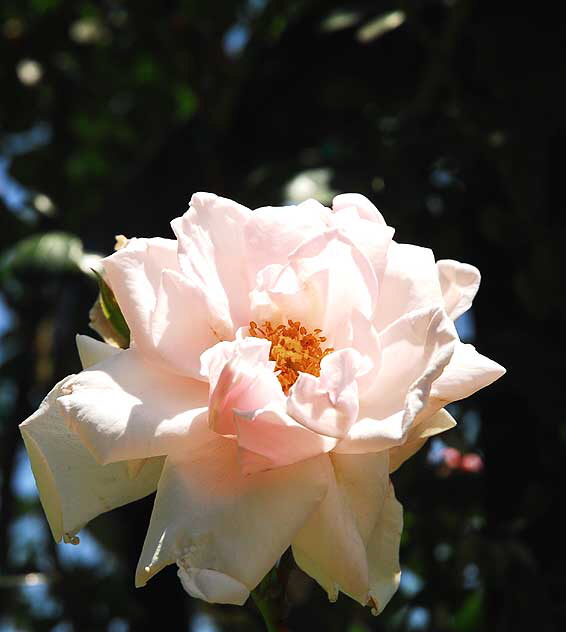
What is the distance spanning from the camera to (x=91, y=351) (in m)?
0.67

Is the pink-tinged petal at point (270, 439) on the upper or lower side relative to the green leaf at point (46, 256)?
upper

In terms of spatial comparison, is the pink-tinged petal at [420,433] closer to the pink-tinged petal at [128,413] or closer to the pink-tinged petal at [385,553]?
the pink-tinged petal at [385,553]

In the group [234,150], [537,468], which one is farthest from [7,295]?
[537,468]

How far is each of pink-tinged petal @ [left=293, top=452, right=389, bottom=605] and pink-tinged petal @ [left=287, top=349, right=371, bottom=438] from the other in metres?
0.04

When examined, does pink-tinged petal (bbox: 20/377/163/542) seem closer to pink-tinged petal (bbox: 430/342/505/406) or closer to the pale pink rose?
the pale pink rose

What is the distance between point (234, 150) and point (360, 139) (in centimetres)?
27

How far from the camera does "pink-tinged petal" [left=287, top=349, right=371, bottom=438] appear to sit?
0.54m

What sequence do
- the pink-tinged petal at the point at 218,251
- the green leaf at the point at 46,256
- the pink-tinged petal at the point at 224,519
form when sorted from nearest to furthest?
the pink-tinged petal at the point at 224,519 < the pink-tinged petal at the point at 218,251 < the green leaf at the point at 46,256

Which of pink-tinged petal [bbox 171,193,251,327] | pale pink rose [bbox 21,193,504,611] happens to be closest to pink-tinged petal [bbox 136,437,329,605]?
pale pink rose [bbox 21,193,504,611]

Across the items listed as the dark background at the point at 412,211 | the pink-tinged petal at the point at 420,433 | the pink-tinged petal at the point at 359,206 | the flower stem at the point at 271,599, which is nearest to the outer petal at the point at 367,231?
the pink-tinged petal at the point at 359,206

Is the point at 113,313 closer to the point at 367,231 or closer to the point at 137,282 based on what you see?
the point at 137,282

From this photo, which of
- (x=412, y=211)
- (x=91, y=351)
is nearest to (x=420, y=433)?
(x=91, y=351)

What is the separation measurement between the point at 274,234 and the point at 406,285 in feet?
0.34

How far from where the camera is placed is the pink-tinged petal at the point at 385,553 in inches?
22.4
